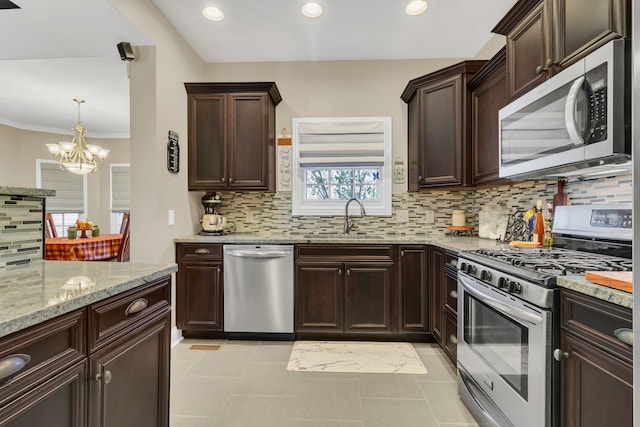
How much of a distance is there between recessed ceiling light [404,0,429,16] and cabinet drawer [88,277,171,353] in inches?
102

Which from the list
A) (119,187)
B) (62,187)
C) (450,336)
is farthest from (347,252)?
(62,187)

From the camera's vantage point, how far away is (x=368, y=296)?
2.71 m

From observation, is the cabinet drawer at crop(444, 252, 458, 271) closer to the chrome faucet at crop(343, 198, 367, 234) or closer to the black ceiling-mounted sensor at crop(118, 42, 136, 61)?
the chrome faucet at crop(343, 198, 367, 234)

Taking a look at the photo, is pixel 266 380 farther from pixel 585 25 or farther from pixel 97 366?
pixel 585 25

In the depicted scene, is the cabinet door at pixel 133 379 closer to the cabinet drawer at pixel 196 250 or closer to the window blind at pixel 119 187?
the cabinet drawer at pixel 196 250

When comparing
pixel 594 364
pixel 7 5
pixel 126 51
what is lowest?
pixel 594 364

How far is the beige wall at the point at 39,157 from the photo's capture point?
5.47 metres

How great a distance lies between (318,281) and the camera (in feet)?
8.94

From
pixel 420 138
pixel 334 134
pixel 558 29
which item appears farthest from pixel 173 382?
pixel 558 29

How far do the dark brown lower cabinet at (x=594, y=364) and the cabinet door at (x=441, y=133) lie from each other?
5.57ft

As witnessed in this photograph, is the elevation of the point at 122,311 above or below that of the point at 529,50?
below

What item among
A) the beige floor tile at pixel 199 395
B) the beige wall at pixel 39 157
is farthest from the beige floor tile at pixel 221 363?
the beige wall at pixel 39 157

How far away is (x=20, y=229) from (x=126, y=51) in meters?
1.69

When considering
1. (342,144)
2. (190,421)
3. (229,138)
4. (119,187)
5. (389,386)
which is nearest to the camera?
(190,421)
